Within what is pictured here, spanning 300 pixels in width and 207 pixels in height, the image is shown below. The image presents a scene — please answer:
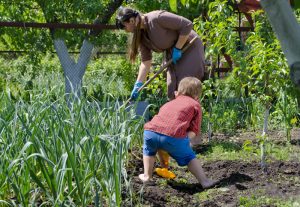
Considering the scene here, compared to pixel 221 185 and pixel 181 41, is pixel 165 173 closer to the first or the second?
pixel 221 185

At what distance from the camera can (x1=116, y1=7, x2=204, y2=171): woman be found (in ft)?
15.5

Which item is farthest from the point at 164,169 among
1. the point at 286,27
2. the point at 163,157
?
the point at 286,27

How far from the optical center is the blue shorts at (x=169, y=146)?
373 cm

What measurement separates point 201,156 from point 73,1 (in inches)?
125

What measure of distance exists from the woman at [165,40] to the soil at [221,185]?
2.81 ft

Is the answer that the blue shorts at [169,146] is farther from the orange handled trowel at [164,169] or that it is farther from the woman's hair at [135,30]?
the woman's hair at [135,30]

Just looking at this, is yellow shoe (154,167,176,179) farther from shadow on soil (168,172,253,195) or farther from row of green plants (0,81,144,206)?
row of green plants (0,81,144,206)

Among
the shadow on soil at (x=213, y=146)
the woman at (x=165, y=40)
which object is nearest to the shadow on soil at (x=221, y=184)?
the shadow on soil at (x=213, y=146)

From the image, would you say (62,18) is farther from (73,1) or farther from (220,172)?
(220,172)

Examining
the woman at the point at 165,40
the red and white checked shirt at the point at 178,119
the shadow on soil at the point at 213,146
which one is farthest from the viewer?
the shadow on soil at the point at 213,146

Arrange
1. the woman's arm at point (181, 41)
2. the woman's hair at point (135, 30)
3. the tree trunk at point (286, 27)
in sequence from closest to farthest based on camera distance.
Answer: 1. the tree trunk at point (286, 27)
2. the woman's hair at point (135, 30)
3. the woman's arm at point (181, 41)

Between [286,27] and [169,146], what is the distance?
10.4 feet

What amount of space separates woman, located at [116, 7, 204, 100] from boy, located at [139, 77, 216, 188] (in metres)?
1.09

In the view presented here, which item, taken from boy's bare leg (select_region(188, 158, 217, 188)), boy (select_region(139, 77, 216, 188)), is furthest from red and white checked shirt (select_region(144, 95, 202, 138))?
boy's bare leg (select_region(188, 158, 217, 188))
